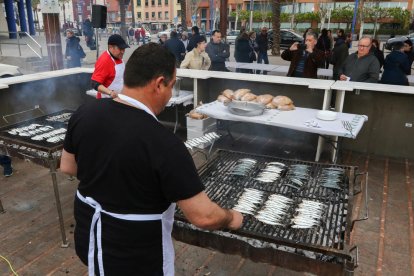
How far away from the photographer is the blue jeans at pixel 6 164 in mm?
5672

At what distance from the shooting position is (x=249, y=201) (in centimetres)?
304

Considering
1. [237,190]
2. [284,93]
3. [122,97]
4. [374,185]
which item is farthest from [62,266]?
[284,93]

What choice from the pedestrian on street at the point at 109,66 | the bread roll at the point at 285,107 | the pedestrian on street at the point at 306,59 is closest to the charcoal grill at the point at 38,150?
the pedestrian on street at the point at 109,66

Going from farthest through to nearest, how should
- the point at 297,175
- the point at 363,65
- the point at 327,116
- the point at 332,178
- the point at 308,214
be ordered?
1. the point at 363,65
2. the point at 327,116
3. the point at 297,175
4. the point at 332,178
5. the point at 308,214

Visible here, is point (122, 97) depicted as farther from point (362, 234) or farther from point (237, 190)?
point (362, 234)

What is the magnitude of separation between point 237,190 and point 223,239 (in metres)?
0.76

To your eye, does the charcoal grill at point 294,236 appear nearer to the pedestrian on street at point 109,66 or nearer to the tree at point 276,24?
the pedestrian on street at point 109,66

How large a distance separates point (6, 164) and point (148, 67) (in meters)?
5.05

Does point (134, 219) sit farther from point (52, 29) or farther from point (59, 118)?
point (52, 29)

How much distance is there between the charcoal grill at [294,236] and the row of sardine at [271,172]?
0.09m

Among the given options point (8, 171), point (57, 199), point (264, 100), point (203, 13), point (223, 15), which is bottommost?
point (8, 171)

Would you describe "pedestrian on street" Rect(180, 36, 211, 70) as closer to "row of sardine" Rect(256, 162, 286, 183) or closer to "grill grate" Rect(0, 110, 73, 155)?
"grill grate" Rect(0, 110, 73, 155)

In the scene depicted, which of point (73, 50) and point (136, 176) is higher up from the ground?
point (136, 176)

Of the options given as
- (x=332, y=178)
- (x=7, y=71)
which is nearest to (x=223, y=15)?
(x=7, y=71)
